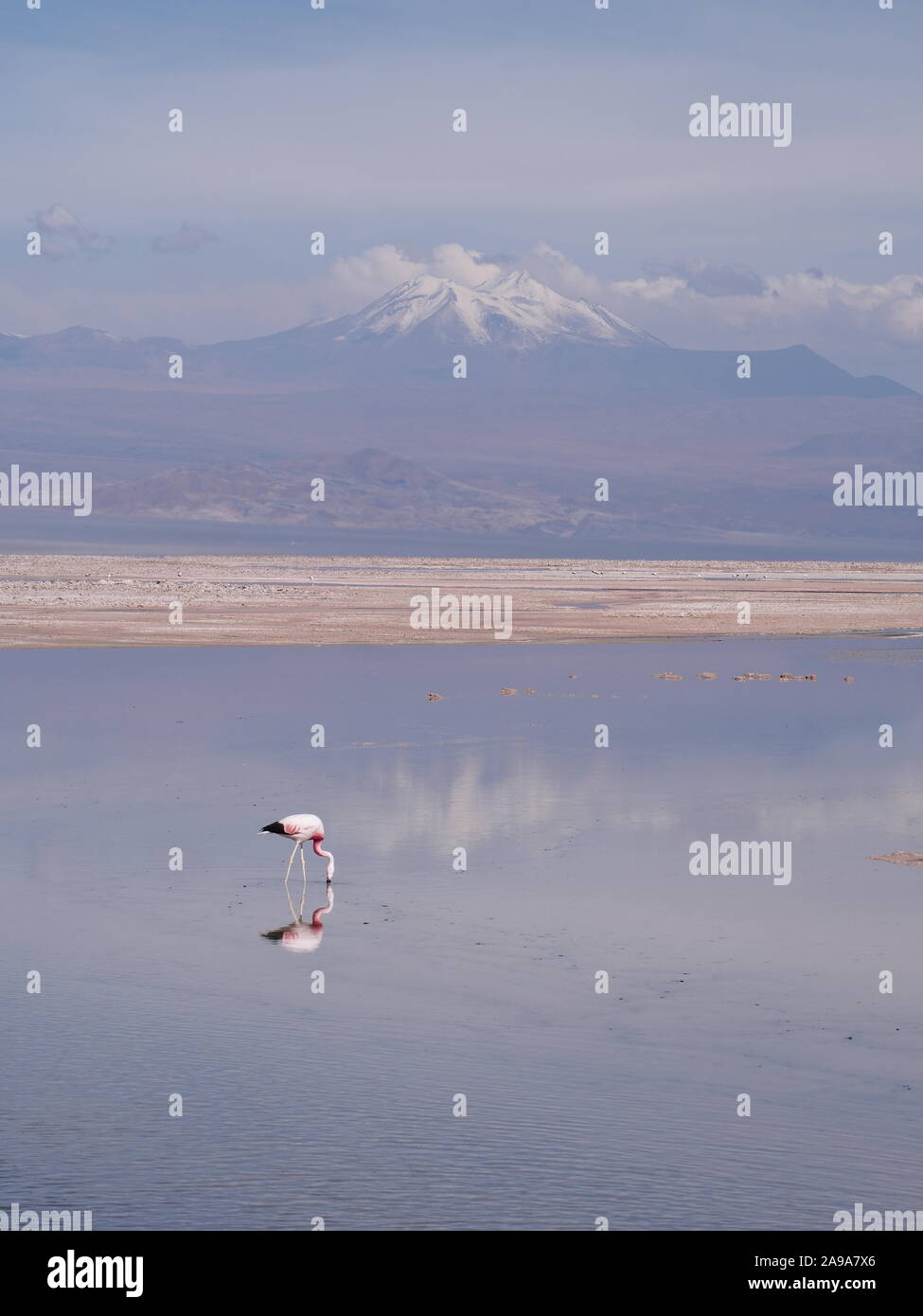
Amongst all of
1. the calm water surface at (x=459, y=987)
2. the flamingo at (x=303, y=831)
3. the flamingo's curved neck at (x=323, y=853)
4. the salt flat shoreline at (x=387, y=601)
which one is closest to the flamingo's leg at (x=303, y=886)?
the flamingo at (x=303, y=831)

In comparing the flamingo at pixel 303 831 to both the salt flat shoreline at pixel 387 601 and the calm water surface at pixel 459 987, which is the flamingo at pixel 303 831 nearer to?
the calm water surface at pixel 459 987

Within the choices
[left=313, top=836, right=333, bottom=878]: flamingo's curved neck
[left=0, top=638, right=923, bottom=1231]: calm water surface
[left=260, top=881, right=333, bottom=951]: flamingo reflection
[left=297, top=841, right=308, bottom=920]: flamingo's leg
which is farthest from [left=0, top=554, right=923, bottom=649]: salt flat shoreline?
[left=260, top=881, right=333, bottom=951]: flamingo reflection

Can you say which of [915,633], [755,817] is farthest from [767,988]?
[915,633]

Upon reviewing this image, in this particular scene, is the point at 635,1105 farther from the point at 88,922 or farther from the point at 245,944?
the point at 88,922

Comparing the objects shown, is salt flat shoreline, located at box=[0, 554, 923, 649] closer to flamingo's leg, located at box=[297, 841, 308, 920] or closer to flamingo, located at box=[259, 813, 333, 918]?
flamingo's leg, located at box=[297, 841, 308, 920]

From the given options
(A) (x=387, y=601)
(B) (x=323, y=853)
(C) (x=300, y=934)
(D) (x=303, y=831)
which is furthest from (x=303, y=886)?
(A) (x=387, y=601)

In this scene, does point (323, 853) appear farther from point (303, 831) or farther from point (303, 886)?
point (303, 886)
